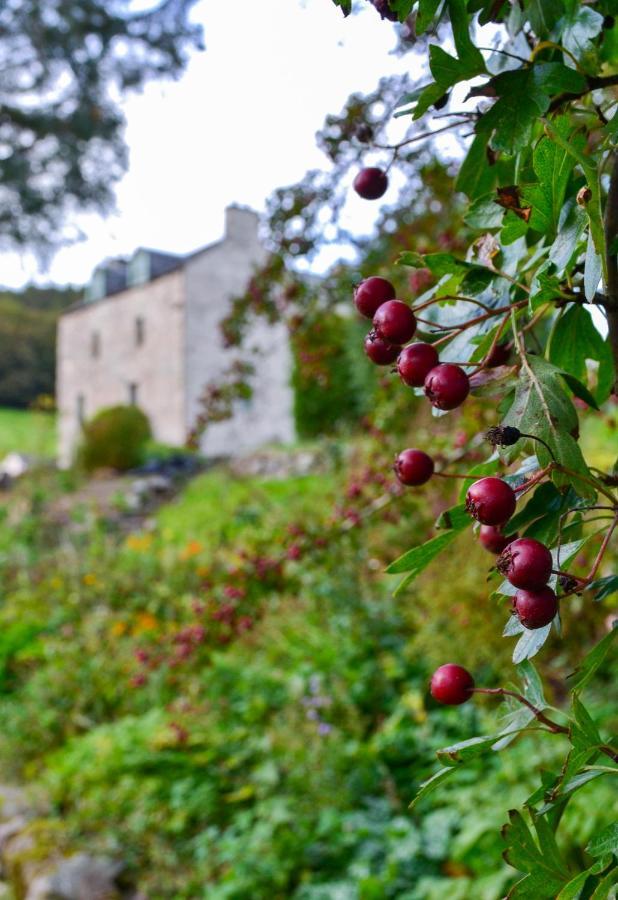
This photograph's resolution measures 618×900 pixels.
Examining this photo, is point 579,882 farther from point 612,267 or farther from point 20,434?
point 20,434

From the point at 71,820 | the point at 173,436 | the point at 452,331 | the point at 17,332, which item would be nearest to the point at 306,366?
the point at 452,331

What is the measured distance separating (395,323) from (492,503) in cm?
14

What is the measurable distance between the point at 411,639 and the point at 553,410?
3511mm

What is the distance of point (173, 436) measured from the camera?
16.2 meters

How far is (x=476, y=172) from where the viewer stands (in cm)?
74

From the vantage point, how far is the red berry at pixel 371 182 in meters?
0.82

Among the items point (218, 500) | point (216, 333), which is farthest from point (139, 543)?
point (216, 333)

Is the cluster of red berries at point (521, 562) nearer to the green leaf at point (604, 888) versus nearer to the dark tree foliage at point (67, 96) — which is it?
the green leaf at point (604, 888)

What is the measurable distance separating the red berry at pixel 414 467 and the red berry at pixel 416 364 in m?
0.10

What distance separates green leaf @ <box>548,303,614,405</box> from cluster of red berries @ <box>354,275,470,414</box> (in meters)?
0.18

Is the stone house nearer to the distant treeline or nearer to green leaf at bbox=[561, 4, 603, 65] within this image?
the distant treeline

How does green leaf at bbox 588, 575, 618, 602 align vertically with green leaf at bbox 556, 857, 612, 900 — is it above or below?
above

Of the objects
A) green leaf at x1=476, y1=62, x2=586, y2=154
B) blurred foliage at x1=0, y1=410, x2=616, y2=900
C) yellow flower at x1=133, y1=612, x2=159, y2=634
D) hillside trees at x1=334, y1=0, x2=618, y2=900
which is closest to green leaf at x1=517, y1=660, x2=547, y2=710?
hillside trees at x1=334, y1=0, x2=618, y2=900

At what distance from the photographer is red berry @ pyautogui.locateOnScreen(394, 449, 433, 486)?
0.65 m
